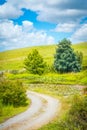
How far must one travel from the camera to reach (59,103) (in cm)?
4566

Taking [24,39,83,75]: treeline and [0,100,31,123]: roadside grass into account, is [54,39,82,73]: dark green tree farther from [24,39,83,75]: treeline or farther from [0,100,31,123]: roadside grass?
[0,100,31,123]: roadside grass

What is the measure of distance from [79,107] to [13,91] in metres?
21.4

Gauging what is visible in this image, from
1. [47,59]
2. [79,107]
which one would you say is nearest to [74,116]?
[79,107]

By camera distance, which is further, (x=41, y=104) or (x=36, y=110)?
(x=41, y=104)

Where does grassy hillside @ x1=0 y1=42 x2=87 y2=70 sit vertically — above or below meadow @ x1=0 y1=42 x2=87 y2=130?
above

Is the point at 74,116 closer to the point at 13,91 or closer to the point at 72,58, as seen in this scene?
the point at 13,91

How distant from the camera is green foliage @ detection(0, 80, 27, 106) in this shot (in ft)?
145

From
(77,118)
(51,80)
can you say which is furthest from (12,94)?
(51,80)

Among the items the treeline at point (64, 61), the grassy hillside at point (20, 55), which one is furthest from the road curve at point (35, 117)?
the grassy hillside at point (20, 55)

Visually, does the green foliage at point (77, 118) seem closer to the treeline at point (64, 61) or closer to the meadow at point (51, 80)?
the meadow at point (51, 80)

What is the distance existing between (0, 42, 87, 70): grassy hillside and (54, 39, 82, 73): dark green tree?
2763cm

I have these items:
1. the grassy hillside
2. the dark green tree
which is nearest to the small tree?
the dark green tree

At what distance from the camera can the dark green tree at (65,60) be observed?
98125 mm

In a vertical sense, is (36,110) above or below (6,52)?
below
